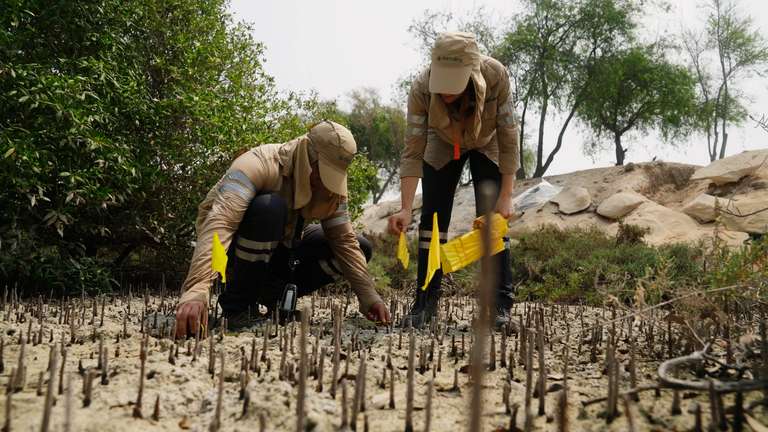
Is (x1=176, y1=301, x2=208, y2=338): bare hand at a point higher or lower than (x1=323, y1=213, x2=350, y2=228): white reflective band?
lower

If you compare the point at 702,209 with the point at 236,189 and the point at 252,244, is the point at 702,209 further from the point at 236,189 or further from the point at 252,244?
the point at 236,189

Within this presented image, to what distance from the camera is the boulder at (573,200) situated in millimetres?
14109

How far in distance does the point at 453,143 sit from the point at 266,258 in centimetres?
142

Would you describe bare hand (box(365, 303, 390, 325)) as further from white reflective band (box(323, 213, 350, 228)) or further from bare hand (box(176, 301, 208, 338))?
bare hand (box(176, 301, 208, 338))

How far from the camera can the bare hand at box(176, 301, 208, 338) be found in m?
2.80

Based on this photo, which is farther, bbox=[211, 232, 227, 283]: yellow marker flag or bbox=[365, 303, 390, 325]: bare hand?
bbox=[365, 303, 390, 325]: bare hand

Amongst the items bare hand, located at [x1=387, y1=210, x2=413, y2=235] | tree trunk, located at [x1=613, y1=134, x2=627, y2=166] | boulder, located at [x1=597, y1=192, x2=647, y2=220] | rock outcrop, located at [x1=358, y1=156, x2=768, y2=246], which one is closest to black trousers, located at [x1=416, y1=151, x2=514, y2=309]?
bare hand, located at [x1=387, y1=210, x2=413, y2=235]

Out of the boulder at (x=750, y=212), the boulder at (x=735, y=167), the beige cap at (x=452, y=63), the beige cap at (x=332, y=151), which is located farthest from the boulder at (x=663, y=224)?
the beige cap at (x=332, y=151)

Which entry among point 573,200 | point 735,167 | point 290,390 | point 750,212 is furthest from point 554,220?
point 290,390

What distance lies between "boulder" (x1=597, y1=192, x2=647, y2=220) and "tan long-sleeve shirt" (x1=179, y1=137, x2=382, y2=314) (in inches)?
423

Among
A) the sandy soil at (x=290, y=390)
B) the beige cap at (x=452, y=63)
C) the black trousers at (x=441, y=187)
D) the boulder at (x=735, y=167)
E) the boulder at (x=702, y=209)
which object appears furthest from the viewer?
the boulder at (x=735, y=167)

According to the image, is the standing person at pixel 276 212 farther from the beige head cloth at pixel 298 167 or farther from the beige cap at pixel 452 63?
the beige cap at pixel 452 63

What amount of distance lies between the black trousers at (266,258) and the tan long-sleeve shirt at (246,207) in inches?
5.5

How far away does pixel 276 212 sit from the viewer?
3.38 m
